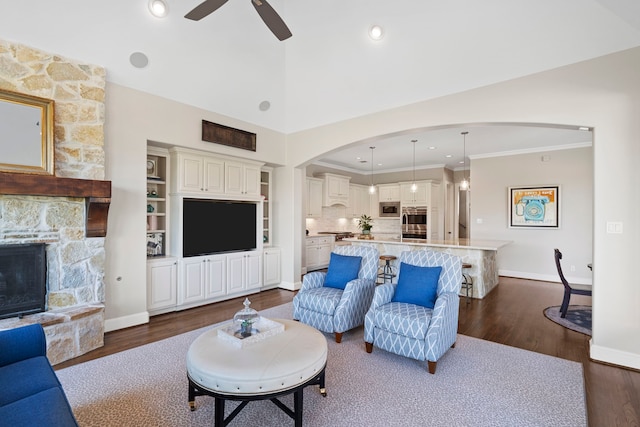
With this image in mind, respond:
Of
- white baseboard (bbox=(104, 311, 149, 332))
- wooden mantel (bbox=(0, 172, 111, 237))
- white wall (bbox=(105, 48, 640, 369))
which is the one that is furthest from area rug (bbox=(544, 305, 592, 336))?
wooden mantel (bbox=(0, 172, 111, 237))

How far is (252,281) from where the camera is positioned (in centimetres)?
532

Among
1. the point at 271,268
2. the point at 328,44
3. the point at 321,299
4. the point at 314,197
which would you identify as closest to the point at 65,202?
the point at 321,299

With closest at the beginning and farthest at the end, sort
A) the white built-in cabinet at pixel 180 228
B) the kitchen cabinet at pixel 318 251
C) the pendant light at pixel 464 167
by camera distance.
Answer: the white built-in cabinet at pixel 180 228 < the pendant light at pixel 464 167 < the kitchen cabinet at pixel 318 251

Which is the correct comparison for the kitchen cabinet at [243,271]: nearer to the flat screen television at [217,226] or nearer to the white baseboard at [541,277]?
the flat screen television at [217,226]

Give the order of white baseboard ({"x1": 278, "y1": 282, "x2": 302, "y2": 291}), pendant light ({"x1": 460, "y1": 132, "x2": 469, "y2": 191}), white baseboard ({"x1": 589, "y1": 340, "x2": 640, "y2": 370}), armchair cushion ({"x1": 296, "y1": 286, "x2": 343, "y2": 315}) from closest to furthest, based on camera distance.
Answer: white baseboard ({"x1": 589, "y1": 340, "x2": 640, "y2": 370}) < armchair cushion ({"x1": 296, "y1": 286, "x2": 343, "y2": 315}) < white baseboard ({"x1": 278, "y1": 282, "x2": 302, "y2": 291}) < pendant light ({"x1": 460, "y1": 132, "x2": 469, "y2": 191})

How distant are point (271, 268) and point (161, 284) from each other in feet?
6.49

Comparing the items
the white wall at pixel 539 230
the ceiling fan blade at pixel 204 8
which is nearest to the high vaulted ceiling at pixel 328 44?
the ceiling fan blade at pixel 204 8

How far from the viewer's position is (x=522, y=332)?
12.2 ft

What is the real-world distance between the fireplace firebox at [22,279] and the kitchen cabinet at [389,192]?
26.0 feet

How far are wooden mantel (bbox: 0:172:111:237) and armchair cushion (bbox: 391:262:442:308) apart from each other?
3.28 meters

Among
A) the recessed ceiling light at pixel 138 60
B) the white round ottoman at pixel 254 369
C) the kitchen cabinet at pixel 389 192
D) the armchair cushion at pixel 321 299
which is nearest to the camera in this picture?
the white round ottoman at pixel 254 369

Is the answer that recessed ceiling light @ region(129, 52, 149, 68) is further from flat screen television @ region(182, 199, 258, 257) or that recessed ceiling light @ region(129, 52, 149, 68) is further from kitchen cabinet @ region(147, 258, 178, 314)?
kitchen cabinet @ region(147, 258, 178, 314)

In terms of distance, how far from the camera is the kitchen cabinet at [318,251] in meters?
7.66

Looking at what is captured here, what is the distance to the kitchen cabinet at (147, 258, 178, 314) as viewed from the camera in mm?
4090
